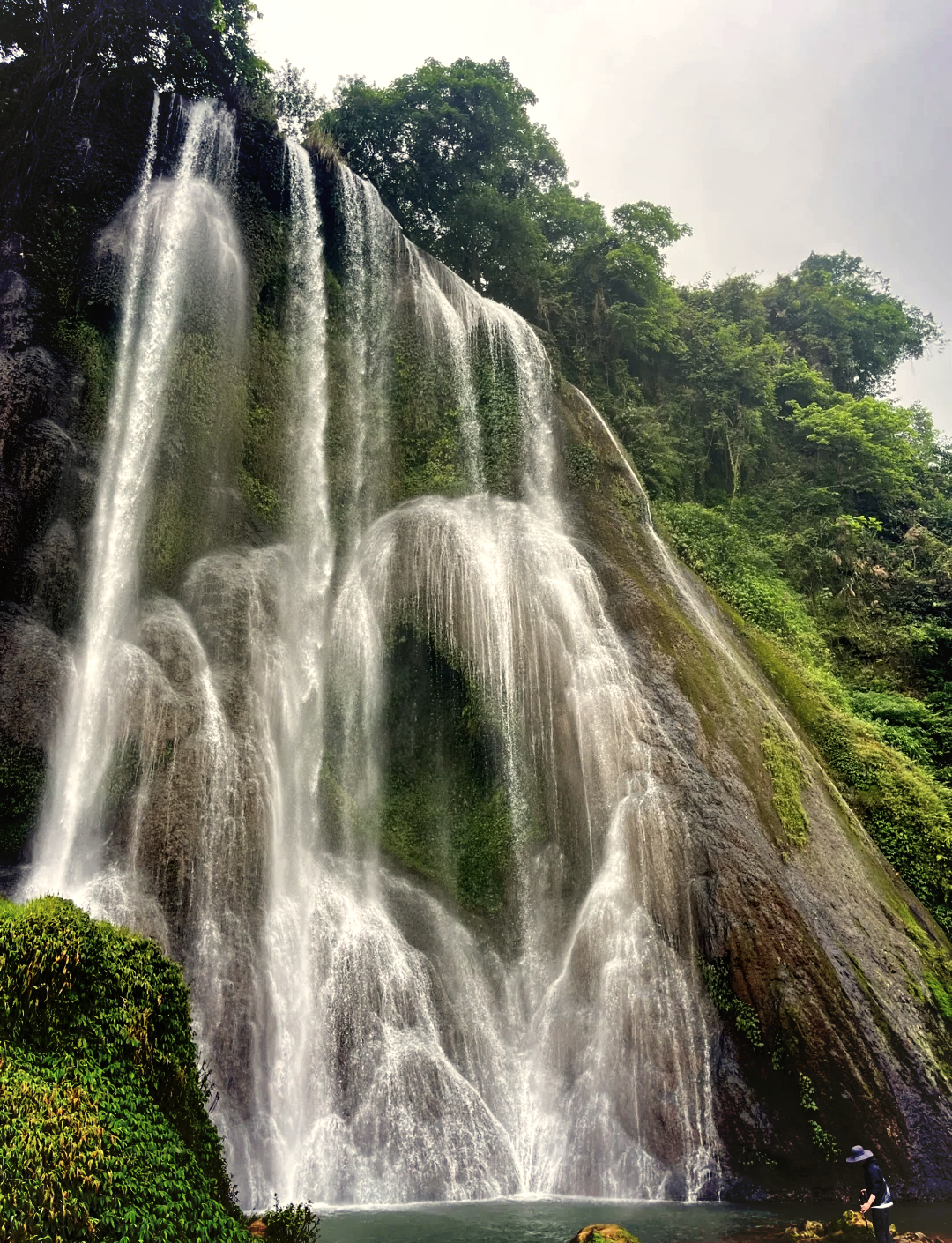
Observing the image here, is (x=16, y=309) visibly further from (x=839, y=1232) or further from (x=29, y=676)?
(x=839, y=1232)

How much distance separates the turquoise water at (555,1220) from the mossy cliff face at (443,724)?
2.39 ft

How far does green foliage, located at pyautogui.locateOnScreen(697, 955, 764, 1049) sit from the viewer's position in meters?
11.0

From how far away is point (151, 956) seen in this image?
21.3ft

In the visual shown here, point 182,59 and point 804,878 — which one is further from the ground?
point 182,59

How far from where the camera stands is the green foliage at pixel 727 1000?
11.0 meters

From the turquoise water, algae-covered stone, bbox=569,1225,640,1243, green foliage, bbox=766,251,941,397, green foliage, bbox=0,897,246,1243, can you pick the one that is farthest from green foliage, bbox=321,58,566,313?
algae-covered stone, bbox=569,1225,640,1243

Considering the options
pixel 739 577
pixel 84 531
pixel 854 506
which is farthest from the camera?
pixel 854 506

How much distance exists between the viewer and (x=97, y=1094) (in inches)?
208

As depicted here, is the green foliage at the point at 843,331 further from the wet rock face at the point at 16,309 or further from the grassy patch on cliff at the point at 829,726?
the wet rock face at the point at 16,309

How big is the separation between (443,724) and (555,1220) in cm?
825

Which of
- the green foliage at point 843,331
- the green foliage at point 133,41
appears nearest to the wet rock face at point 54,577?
the green foliage at point 133,41

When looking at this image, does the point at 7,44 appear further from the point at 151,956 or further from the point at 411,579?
the point at 151,956

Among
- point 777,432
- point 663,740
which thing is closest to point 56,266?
point 663,740

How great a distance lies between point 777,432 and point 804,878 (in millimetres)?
18749
